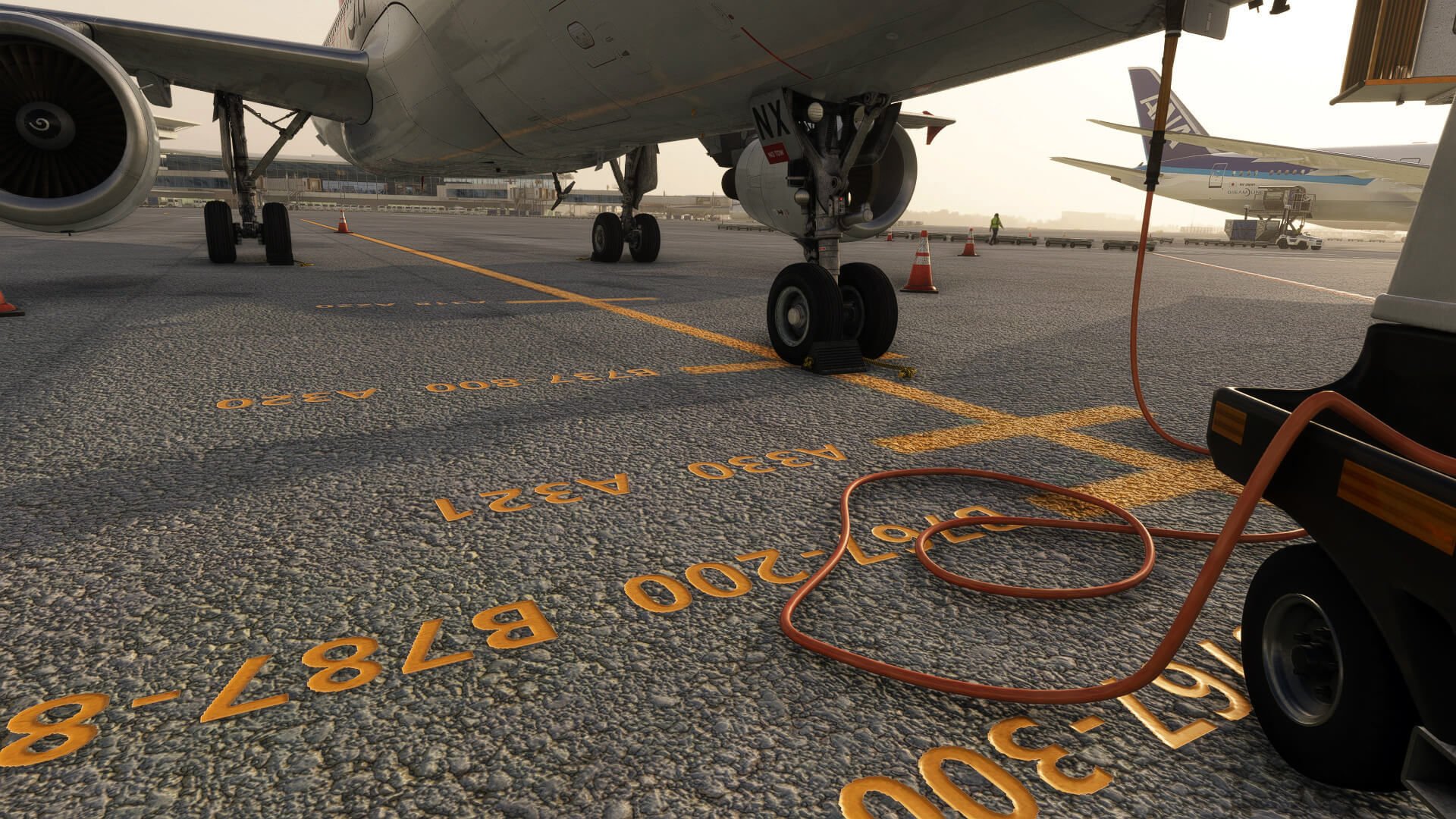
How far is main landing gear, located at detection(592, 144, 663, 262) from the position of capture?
10.2m

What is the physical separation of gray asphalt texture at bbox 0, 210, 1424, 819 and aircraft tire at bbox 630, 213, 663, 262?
6.82m

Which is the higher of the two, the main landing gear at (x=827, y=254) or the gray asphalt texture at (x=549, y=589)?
the main landing gear at (x=827, y=254)

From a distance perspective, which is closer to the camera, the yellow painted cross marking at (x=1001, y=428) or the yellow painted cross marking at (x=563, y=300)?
the yellow painted cross marking at (x=1001, y=428)

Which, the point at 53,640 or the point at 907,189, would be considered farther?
the point at 907,189

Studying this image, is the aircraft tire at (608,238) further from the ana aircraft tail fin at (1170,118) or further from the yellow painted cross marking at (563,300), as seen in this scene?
the ana aircraft tail fin at (1170,118)

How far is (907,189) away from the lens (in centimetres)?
645

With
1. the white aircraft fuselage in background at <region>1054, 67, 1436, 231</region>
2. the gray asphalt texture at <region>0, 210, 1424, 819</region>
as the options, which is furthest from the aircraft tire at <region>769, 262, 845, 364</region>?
the white aircraft fuselage in background at <region>1054, 67, 1436, 231</region>

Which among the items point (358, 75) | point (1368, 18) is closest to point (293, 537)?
point (358, 75)

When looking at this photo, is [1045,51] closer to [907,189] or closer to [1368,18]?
[907,189]

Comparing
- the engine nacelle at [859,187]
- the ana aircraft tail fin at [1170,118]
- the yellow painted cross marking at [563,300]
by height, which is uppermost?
the ana aircraft tail fin at [1170,118]

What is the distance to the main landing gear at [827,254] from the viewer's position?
160 inches

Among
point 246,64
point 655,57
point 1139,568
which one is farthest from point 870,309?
point 246,64

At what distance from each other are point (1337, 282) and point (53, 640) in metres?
14.7

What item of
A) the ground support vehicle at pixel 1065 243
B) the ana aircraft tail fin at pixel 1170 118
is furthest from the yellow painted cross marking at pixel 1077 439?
the ana aircraft tail fin at pixel 1170 118
